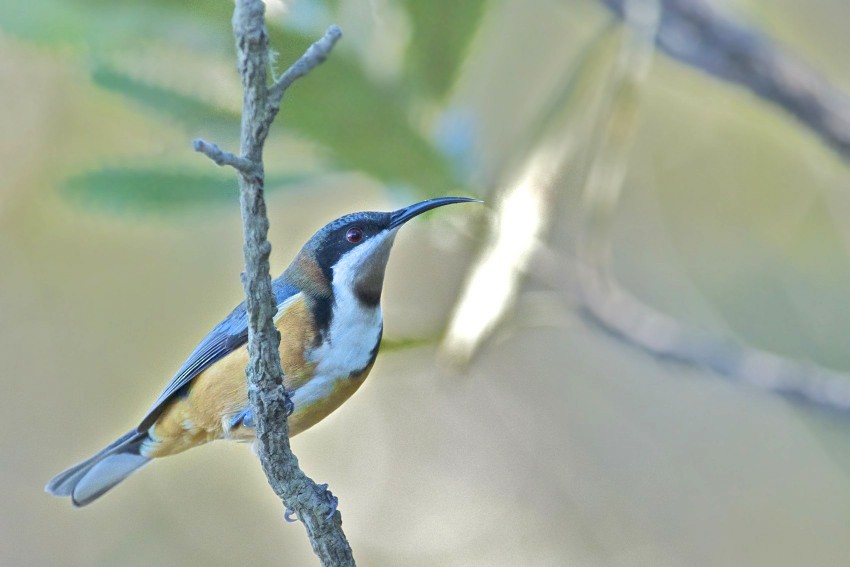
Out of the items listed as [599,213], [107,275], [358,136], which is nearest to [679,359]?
[599,213]

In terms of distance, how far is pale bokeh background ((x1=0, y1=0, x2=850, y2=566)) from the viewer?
189cm

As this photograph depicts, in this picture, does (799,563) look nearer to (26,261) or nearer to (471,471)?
(471,471)

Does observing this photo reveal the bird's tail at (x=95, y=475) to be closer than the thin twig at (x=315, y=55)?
No

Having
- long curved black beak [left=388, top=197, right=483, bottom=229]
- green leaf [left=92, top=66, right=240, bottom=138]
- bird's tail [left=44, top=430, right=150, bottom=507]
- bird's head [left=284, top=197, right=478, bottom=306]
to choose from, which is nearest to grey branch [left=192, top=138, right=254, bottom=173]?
green leaf [left=92, top=66, right=240, bottom=138]

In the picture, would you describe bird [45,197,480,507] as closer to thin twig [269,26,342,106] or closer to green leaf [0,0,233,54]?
green leaf [0,0,233,54]

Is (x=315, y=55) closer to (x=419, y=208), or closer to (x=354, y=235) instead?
(x=419, y=208)

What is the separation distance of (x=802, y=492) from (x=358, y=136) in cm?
460

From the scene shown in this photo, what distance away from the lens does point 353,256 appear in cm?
256

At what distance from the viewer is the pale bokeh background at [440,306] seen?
189cm

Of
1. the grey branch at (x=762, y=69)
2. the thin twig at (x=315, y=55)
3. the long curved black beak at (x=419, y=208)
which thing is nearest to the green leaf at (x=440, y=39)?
Answer: the long curved black beak at (x=419, y=208)

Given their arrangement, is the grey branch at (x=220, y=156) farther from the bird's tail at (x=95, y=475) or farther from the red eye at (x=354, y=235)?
the bird's tail at (x=95, y=475)

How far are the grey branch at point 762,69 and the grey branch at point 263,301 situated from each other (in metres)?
1.09

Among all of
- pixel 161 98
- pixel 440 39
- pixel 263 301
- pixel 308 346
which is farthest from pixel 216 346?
pixel 440 39

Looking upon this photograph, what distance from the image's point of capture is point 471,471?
6.02 metres
